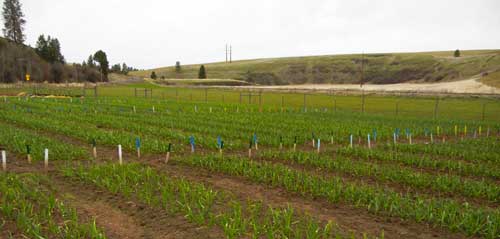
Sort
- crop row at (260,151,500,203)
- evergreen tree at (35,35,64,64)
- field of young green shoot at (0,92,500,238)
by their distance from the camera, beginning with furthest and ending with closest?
evergreen tree at (35,35,64,64), crop row at (260,151,500,203), field of young green shoot at (0,92,500,238)

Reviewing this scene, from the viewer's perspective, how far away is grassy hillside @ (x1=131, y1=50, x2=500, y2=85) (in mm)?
109500

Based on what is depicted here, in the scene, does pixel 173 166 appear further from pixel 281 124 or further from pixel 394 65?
pixel 394 65

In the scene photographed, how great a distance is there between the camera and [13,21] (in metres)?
112

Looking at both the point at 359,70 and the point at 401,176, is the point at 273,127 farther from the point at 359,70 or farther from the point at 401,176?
the point at 359,70

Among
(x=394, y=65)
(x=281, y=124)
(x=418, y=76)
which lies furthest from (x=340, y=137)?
(x=394, y=65)

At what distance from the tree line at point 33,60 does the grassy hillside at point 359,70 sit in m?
45.6

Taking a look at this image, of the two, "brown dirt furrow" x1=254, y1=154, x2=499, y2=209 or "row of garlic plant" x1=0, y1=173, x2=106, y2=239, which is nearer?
"row of garlic plant" x1=0, y1=173, x2=106, y2=239

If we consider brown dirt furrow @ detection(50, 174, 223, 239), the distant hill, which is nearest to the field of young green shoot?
brown dirt furrow @ detection(50, 174, 223, 239)

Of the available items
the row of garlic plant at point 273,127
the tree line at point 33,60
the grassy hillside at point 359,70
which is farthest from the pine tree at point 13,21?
the row of garlic plant at point 273,127

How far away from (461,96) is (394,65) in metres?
87.3

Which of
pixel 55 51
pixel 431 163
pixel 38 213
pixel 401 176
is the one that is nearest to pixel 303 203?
pixel 401 176

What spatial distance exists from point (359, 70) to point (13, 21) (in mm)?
103589

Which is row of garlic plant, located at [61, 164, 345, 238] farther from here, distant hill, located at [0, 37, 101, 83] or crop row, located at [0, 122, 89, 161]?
distant hill, located at [0, 37, 101, 83]

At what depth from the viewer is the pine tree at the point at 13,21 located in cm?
11000
